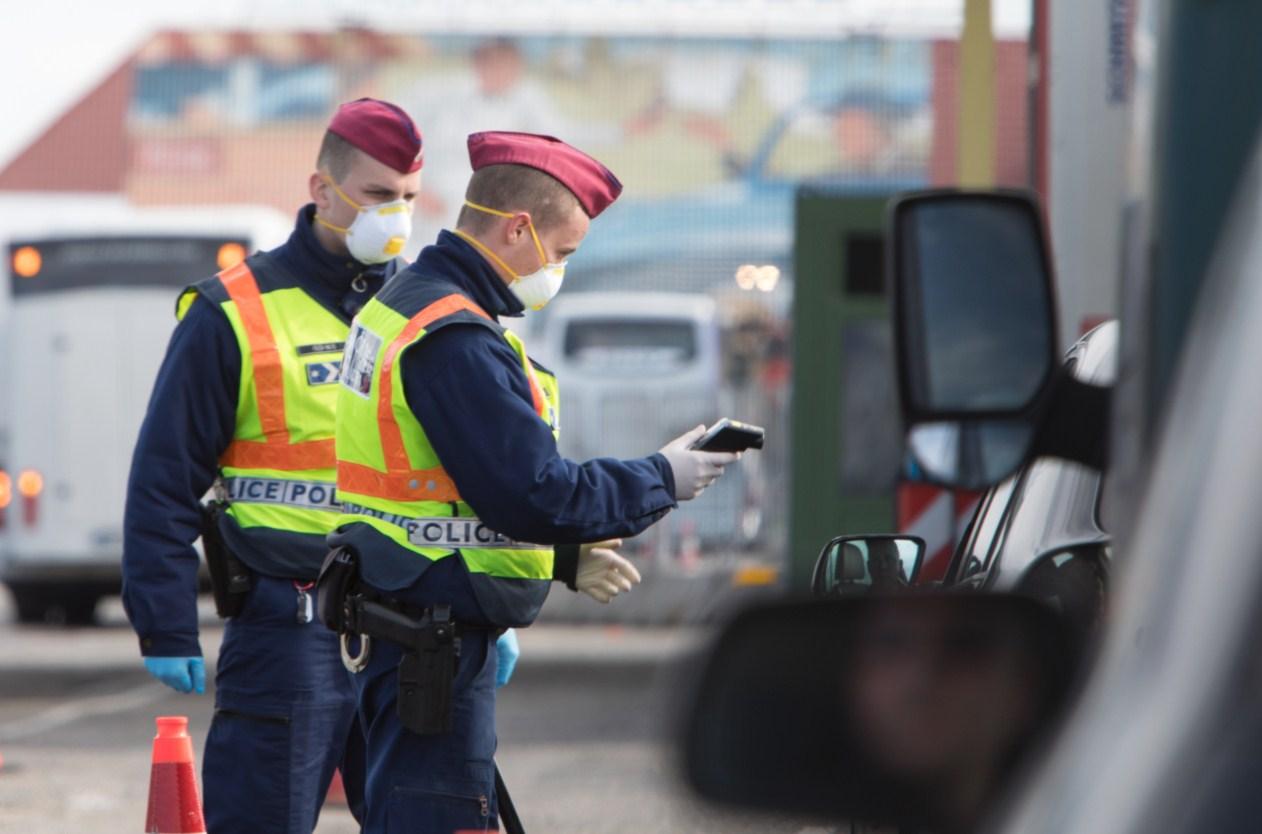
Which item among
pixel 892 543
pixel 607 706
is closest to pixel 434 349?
pixel 892 543

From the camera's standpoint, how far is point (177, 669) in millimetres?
4512

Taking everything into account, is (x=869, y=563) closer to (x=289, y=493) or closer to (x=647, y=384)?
(x=289, y=493)

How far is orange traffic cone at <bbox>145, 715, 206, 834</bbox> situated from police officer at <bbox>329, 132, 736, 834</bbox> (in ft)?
4.96

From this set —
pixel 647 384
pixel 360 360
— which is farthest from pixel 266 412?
pixel 647 384

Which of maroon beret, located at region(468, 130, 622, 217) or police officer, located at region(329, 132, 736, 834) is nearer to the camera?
police officer, located at region(329, 132, 736, 834)

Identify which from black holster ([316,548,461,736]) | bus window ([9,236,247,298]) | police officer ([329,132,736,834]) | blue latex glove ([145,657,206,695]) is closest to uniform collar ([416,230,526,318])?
police officer ([329,132,736,834])

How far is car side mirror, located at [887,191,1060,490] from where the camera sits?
2686 mm

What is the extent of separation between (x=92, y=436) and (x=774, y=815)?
1454cm

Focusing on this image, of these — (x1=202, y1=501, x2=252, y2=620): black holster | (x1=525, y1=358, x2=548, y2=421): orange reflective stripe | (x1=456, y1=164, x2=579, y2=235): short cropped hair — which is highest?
(x1=456, y1=164, x2=579, y2=235): short cropped hair

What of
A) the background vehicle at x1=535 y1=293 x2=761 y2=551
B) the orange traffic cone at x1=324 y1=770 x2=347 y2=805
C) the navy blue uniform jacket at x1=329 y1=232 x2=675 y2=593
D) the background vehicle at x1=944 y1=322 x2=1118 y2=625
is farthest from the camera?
the background vehicle at x1=535 y1=293 x2=761 y2=551

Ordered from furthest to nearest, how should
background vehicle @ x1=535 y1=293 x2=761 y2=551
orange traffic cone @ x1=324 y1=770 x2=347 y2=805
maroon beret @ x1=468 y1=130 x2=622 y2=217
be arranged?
background vehicle @ x1=535 y1=293 x2=761 y2=551 → orange traffic cone @ x1=324 y1=770 x2=347 y2=805 → maroon beret @ x1=468 y1=130 x2=622 y2=217

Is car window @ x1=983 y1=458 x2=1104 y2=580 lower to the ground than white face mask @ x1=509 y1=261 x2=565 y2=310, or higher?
lower

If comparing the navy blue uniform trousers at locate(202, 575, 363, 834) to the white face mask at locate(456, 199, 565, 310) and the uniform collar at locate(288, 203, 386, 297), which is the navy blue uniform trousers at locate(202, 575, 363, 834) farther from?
the white face mask at locate(456, 199, 565, 310)

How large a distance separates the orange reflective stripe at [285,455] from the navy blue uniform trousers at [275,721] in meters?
0.24
